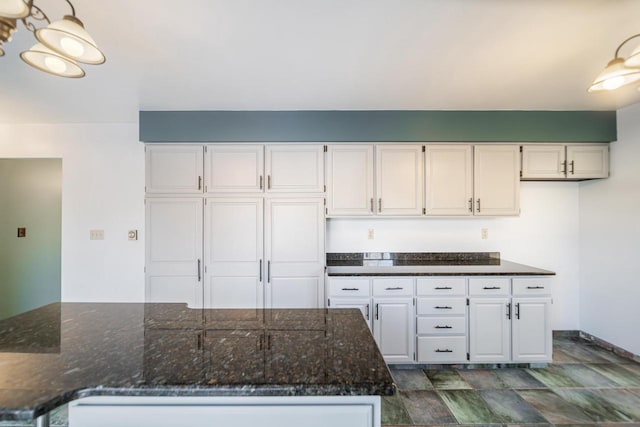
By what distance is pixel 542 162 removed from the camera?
2.96 m

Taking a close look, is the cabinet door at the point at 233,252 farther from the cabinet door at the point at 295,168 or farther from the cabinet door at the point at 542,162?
the cabinet door at the point at 542,162

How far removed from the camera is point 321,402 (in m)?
0.91

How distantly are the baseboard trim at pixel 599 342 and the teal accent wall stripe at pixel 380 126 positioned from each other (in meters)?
2.13

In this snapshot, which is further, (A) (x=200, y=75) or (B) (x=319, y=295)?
(B) (x=319, y=295)

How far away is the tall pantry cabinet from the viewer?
2.88 meters

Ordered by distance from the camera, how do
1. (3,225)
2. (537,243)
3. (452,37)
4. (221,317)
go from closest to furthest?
(221,317) < (452,37) < (537,243) < (3,225)

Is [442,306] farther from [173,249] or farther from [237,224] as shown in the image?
[173,249]

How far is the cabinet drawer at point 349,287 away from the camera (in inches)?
105

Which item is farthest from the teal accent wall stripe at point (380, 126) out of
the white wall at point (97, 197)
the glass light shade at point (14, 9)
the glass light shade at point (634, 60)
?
the glass light shade at point (14, 9)

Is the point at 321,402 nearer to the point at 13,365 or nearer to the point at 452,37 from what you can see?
the point at 13,365

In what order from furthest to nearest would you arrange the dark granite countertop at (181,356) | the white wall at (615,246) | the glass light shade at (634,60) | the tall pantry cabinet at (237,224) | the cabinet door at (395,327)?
the tall pantry cabinet at (237,224) < the white wall at (615,246) < the cabinet door at (395,327) < the glass light shade at (634,60) < the dark granite countertop at (181,356)

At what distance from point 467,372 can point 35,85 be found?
→ 447cm

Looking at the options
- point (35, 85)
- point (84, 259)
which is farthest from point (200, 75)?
point (84, 259)

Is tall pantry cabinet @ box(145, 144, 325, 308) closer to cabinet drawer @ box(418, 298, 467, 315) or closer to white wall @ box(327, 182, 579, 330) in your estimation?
white wall @ box(327, 182, 579, 330)
